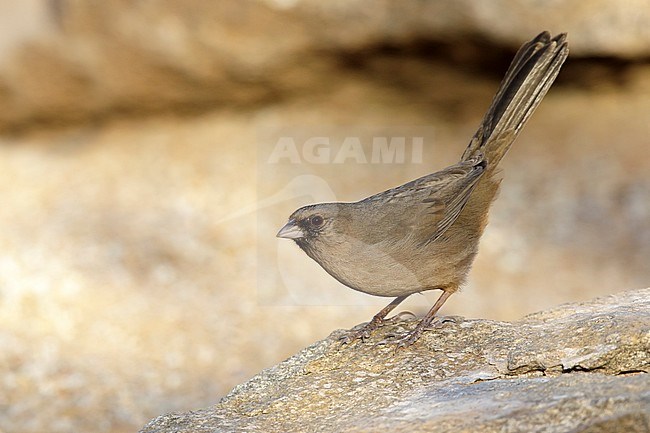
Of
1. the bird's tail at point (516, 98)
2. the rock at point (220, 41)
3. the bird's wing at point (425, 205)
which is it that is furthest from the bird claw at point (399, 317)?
the rock at point (220, 41)

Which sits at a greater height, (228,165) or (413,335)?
(228,165)

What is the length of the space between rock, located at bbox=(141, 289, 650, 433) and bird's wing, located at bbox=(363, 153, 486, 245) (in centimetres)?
41

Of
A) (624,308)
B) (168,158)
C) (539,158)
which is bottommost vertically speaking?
(624,308)

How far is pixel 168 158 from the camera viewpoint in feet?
26.2

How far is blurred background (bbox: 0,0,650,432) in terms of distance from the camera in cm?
611

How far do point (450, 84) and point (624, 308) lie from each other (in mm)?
4910

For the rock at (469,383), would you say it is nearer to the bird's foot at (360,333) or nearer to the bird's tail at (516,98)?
the bird's foot at (360,333)

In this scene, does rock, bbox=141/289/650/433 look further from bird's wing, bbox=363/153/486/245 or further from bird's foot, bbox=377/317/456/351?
bird's wing, bbox=363/153/486/245

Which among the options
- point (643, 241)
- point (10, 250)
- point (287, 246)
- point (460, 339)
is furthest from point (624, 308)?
point (10, 250)

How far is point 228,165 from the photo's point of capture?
25.6 ft

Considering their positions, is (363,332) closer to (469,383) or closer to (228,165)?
(469,383)

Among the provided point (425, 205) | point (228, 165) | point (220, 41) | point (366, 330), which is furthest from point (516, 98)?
point (228, 165)

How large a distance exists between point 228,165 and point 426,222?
4862 millimetres

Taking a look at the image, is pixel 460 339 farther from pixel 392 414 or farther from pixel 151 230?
pixel 151 230
